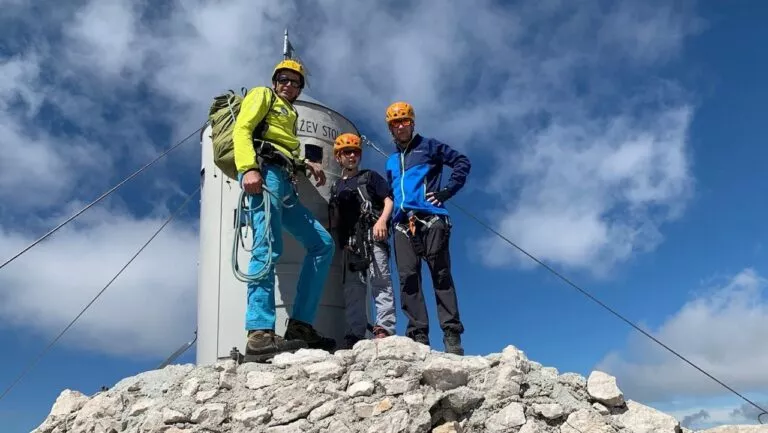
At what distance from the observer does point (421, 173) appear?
22.5 ft

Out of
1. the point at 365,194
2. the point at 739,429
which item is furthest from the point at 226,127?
the point at 739,429

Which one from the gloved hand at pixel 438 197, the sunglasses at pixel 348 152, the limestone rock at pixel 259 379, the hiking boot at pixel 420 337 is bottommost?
the limestone rock at pixel 259 379

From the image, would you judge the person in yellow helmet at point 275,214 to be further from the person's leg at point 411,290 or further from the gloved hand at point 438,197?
the gloved hand at point 438,197

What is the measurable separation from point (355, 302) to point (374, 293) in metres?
0.34

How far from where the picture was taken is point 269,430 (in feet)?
15.8

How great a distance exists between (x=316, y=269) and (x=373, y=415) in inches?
75.1

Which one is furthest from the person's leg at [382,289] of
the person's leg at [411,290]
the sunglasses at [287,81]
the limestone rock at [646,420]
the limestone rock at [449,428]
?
the limestone rock at [646,420]

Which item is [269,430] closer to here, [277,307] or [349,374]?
[349,374]

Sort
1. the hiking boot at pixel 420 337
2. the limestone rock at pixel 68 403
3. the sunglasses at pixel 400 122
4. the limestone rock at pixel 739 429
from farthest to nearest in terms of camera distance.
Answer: the sunglasses at pixel 400 122 < the hiking boot at pixel 420 337 < the limestone rock at pixel 68 403 < the limestone rock at pixel 739 429

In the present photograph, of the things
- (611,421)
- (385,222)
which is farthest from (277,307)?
(611,421)

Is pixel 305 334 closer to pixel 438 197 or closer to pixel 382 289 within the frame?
pixel 382 289

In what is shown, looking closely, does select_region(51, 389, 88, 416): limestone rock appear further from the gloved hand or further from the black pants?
the gloved hand

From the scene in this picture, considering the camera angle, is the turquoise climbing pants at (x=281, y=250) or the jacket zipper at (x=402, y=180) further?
the jacket zipper at (x=402, y=180)

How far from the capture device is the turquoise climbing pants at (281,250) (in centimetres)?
585
